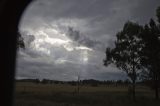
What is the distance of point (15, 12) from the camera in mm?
4070

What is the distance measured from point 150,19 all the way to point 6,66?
37789 mm

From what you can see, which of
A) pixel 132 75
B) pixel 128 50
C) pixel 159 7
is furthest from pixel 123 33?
pixel 159 7

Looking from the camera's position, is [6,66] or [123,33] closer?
[6,66]

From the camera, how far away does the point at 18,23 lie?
13.8ft

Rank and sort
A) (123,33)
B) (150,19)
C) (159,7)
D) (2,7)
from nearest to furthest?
(2,7) → (159,7) → (150,19) → (123,33)

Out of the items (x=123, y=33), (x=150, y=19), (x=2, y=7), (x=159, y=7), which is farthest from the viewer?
(x=123, y=33)

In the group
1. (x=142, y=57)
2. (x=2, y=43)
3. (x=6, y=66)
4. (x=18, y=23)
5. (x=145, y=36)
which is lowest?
(x=6, y=66)

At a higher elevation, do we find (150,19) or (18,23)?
(150,19)

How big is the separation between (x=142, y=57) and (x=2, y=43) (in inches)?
1494

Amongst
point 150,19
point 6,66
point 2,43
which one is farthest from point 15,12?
point 150,19

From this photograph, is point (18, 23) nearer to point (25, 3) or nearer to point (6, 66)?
point (25, 3)

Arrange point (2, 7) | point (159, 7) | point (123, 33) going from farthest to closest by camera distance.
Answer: point (123, 33) → point (159, 7) → point (2, 7)

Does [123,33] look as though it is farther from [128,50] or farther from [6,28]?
[6,28]

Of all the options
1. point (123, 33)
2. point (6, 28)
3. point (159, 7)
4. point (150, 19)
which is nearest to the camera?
point (6, 28)
